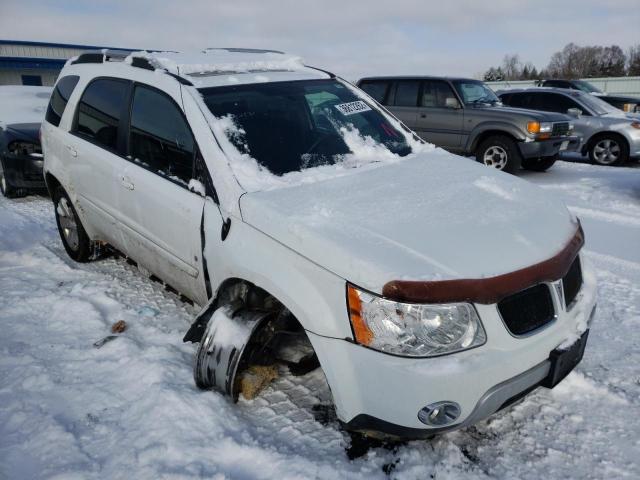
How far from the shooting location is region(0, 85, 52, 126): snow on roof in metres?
7.40

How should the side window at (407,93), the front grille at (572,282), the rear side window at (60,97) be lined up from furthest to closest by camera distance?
1. the side window at (407,93)
2. the rear side window at (60,97)
3. the front grille at (572,282)

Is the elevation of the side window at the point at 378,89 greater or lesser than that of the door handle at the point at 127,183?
greater

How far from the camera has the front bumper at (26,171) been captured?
672 cm

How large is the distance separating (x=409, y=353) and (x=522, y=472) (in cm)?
86

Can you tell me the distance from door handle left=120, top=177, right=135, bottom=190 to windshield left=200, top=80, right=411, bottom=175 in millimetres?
792

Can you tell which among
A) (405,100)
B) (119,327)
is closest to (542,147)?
(405,100)

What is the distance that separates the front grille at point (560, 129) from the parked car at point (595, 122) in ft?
4.59

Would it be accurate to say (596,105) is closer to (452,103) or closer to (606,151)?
(606,151)

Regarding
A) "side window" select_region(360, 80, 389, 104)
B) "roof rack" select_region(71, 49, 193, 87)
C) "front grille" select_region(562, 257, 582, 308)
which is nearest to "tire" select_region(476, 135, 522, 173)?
"side window" select_region(360, 80, 389, 104)

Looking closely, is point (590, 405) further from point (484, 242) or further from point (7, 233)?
point (7, 233)

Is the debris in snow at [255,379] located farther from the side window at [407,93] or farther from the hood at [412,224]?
the side window at [407,93]

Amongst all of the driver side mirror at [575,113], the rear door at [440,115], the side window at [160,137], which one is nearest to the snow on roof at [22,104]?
the side window at [160,137]

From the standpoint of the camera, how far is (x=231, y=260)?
2.48 metres

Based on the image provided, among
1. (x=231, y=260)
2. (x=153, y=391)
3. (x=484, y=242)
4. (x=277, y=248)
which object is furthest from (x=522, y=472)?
(x=153, y=391)
